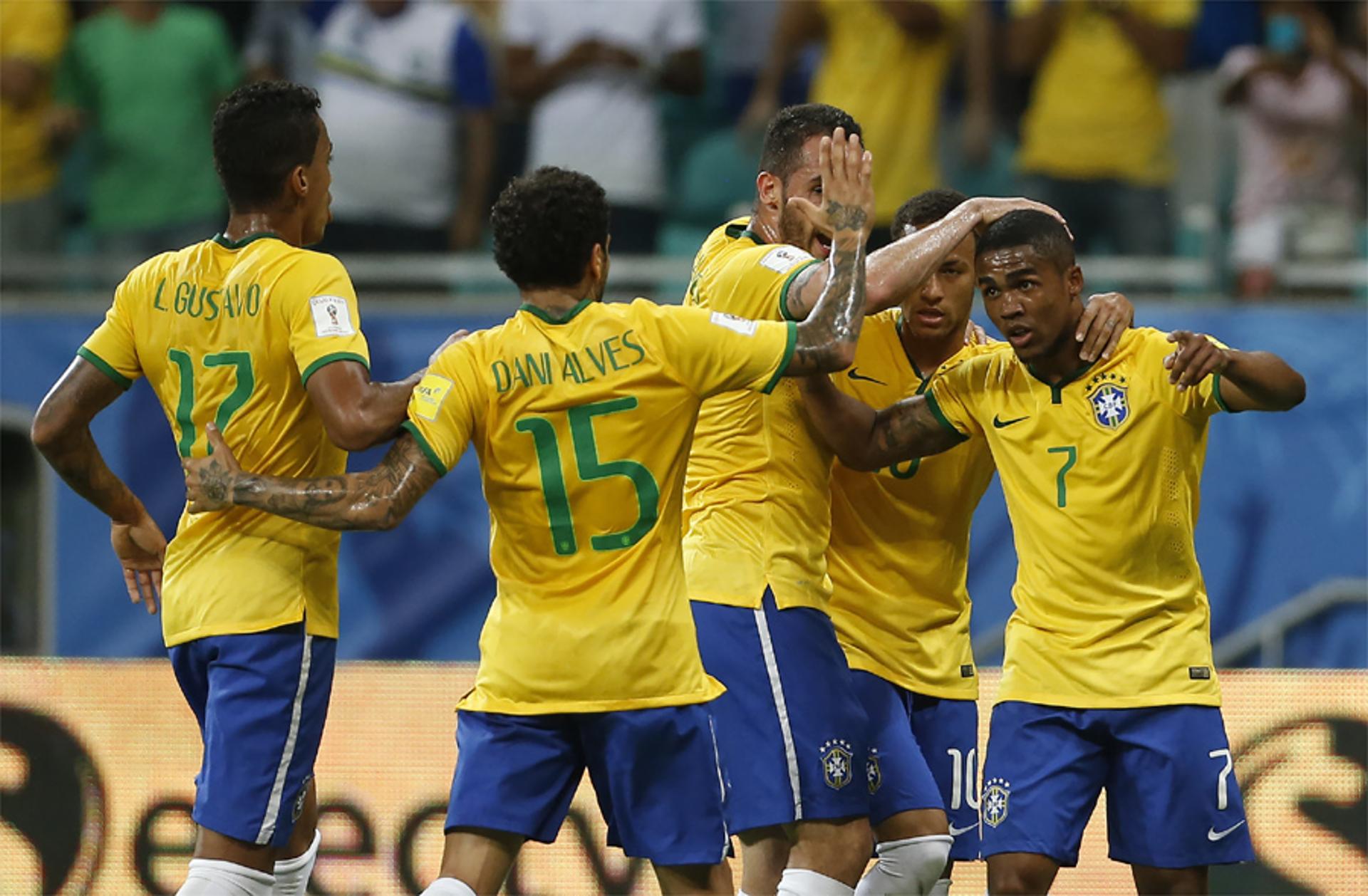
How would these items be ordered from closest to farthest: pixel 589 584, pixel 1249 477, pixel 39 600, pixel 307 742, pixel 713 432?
pixel 589 584 → pixel 307 742 → pixel 713 432 → pixel 1249 477 → pixel 39 600

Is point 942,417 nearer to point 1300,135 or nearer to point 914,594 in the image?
point 914,594

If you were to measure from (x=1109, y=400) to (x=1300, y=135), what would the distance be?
204 inches

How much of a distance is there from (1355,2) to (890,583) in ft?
18.1

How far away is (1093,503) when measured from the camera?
188 inches

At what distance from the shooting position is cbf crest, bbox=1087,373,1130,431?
4.79m

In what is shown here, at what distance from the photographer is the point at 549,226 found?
167 inches

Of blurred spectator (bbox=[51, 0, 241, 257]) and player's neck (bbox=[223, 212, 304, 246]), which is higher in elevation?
blurred spectator (bbox=[51, 0, 241, 257])

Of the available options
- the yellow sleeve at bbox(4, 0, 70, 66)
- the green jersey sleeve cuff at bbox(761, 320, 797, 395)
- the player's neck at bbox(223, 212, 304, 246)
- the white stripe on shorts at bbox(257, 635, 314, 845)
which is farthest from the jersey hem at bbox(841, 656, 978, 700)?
the yellow sleeve at bbox(4, 0, 70, 66)

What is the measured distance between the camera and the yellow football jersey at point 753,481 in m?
4.90

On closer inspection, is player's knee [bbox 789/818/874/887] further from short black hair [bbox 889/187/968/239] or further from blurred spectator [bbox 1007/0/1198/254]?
blurred spectator [bbox 1007/0/1198/254]

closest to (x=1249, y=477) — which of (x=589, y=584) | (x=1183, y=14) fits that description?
(x=1183, y=14)

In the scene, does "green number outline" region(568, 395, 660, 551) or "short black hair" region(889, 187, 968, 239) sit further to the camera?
"short black hair" region(889, 187, 968, 239)

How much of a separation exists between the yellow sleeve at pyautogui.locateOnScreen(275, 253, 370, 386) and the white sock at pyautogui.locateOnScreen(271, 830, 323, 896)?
51.4 inches

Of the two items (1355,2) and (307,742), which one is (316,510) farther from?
(1355,2)
